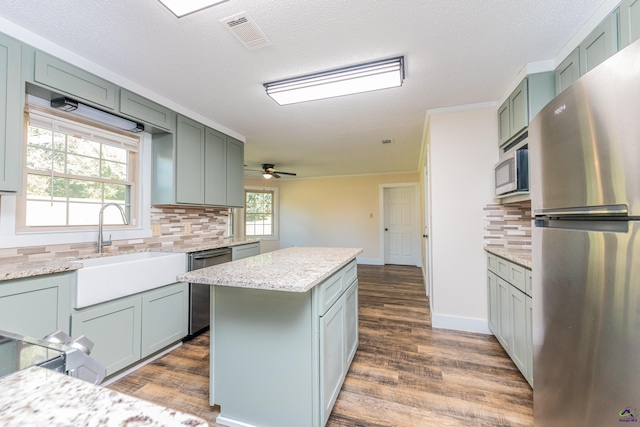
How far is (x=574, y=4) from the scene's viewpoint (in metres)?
1.50

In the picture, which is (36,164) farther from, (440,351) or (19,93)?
(440,351)

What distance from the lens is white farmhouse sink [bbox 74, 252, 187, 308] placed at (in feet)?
5.67

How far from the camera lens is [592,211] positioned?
910 millimetres

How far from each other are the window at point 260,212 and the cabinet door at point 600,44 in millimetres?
6313

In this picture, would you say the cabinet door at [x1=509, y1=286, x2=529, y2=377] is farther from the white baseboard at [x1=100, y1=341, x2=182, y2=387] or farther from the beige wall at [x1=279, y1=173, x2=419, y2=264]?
the beige wall at [x1=279, y1=173, x2=419, y2=264]

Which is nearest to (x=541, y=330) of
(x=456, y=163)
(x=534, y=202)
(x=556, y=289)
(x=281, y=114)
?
(x=556, y=289)

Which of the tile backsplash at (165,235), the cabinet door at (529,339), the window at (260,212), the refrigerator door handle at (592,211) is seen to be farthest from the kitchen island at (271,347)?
the window at (260,212)

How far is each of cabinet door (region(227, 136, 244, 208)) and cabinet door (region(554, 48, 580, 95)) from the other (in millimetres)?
3394

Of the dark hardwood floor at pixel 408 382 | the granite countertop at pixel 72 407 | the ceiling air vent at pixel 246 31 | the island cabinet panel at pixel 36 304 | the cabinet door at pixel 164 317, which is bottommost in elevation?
the dark hardwood floor at pixel 408 382

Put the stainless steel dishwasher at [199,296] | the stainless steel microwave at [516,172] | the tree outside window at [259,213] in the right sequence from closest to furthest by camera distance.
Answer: the stainless steel microwave at [516,172] < the stainless steel dishwasher at [199,296] < the tree outside window at [259,213]

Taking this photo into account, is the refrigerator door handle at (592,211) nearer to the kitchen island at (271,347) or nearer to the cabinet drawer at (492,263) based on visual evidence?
the kitchen island at (271,347)

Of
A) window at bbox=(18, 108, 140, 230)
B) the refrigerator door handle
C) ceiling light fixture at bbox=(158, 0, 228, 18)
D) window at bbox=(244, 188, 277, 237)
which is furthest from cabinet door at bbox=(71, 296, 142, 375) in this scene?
window at bbox=(244, 188, 277, 237)

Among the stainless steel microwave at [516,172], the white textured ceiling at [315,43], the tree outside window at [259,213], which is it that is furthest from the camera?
the tree outside window at [259,213]

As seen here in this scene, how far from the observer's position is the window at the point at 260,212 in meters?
6.88
